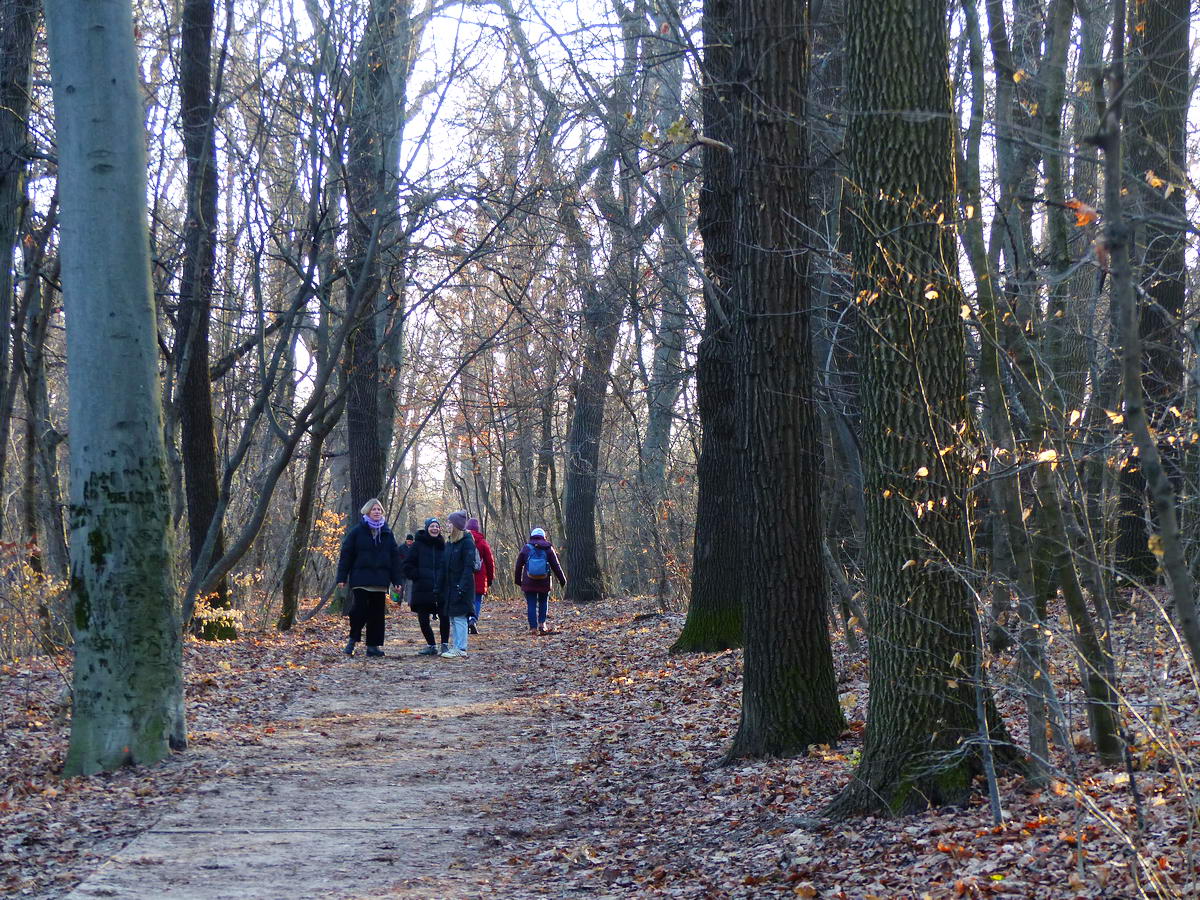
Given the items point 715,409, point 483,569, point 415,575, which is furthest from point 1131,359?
point 483,569

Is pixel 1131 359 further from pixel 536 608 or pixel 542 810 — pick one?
pixel 536 608

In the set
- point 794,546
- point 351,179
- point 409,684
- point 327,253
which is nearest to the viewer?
point 794,546

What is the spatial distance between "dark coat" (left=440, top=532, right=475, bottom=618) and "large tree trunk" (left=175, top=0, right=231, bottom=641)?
9.83ft

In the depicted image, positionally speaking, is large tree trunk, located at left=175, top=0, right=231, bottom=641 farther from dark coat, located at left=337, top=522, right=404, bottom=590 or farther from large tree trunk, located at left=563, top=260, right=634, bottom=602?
large tree trunk, located at left=563, top=260, right=634, bottom=602

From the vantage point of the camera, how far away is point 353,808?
7.24 m

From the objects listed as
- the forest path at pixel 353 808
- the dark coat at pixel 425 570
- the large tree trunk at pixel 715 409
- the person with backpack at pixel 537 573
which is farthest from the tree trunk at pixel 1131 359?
the person with backpack at pixel 537 573

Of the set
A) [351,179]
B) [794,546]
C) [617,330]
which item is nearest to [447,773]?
[794,546]

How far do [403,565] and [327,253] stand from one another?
185 inches

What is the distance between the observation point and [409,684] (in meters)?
12.6

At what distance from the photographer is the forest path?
5.69 meters

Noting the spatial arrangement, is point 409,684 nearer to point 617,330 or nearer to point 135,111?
point 135,111

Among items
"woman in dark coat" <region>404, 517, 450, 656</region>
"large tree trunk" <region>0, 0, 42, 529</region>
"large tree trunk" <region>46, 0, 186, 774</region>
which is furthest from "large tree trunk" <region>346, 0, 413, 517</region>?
"large tree trunk" <region>46, 0, 186, 774</region>

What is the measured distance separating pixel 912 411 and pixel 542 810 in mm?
3548

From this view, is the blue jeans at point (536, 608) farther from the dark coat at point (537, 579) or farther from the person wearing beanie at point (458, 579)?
the person wearing beanie at point (458, 579)
